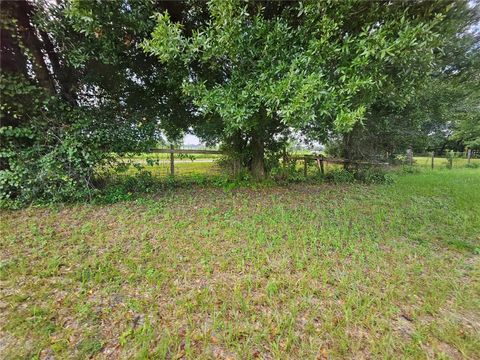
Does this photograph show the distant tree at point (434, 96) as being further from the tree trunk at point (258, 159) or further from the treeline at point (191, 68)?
the tree trunk at point (258, 159)

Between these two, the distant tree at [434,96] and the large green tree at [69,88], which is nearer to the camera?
the large green tree at [69,88]

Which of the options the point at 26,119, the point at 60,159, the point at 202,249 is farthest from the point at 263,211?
the point at 26,119

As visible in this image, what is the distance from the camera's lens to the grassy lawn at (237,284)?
60.8 inches

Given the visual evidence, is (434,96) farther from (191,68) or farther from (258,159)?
(191,68)

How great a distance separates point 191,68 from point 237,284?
4.05 m

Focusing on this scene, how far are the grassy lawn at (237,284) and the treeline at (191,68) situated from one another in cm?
135

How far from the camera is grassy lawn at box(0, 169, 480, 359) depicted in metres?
1.54

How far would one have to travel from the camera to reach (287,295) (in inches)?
79.2

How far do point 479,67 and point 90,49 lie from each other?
787 centimetres

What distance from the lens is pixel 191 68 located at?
14.5 feet

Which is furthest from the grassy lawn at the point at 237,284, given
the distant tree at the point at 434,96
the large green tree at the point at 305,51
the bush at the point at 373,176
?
the bush at the point at 373,176

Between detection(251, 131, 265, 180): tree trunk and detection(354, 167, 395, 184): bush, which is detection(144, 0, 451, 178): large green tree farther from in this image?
detection(354, 167, 395, 184): bush

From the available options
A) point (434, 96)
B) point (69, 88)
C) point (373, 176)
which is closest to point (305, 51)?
point (69, 88)

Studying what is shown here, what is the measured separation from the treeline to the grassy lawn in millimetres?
1345
